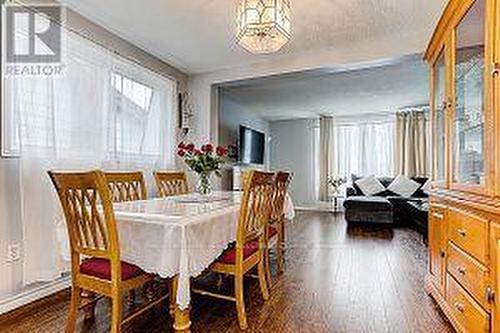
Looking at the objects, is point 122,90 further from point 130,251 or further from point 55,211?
point 130,251

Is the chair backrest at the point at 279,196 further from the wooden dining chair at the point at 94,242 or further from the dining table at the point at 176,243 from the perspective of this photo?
the wooden dining chair at the point at 94,242

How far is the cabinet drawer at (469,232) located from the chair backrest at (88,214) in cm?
180

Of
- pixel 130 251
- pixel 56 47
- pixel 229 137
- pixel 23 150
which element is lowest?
pixel 130 251

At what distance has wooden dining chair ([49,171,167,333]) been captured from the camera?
5.45 ft

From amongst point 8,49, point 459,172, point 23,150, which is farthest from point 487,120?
point 8,49

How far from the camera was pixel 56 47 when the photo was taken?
2.71 m

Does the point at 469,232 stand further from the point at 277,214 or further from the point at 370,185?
the point at 370,185

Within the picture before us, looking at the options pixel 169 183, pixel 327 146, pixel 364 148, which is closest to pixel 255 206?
pixel 169 183

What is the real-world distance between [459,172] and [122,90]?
3.07 metres

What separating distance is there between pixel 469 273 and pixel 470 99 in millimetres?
965

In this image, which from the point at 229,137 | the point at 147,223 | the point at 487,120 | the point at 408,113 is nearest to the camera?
the point at 487,120

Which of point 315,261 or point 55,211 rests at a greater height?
point 55,211

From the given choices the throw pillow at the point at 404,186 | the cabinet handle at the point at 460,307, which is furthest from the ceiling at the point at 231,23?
the throw pillow at the point at 404,186

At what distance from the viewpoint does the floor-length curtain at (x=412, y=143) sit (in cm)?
741
